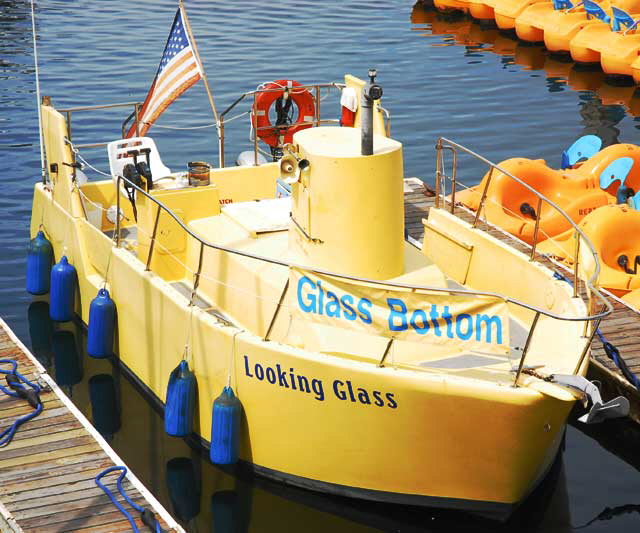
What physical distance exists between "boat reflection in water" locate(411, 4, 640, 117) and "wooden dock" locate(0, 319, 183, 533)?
62.8 ft

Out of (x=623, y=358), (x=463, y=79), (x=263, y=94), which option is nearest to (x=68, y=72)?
(x=463, y=79)

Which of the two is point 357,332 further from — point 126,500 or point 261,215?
point 261,215

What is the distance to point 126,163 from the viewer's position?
14203mm

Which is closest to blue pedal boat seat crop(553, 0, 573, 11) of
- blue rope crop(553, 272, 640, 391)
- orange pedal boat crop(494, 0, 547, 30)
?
orange pedal boat crop(494, 0, 547, 30)

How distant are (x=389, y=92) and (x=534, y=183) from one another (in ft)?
38.1

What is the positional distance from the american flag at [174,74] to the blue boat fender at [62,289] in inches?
88.1

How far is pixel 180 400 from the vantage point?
36.4ft

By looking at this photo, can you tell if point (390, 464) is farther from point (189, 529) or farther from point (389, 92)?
point (389, 92)

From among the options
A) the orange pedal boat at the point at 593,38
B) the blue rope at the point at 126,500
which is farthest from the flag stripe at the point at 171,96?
the orange pedal boat at the point at 593,38

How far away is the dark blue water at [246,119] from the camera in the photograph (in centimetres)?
1102

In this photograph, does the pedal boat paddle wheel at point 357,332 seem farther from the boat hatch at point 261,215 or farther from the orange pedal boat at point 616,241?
the orange pedal boat at point 616,241

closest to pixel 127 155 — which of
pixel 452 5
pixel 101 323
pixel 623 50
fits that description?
pixel 101 323

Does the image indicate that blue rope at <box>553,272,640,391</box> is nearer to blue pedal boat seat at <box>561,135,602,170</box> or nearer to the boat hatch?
the boat hatch

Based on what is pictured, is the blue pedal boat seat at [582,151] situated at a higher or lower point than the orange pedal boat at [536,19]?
lower
